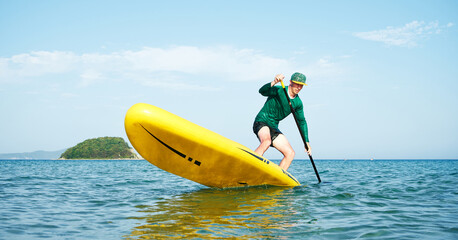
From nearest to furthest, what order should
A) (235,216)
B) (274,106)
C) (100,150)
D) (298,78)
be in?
1. (235,216)
2. (298,78)
3. (274,106)
4. (100,150)

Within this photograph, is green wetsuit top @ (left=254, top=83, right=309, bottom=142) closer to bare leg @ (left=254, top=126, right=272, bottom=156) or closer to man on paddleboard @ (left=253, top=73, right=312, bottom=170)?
man on paddleboard @ (left=253, top=73, right=312, bottom=170)

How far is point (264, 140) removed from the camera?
674 cm

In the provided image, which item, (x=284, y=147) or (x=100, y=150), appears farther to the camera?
(x=100, y=150)

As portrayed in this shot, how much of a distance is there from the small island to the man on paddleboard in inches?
5504

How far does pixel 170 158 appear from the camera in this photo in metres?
6.27

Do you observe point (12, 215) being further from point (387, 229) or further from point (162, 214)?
point (387, 229)

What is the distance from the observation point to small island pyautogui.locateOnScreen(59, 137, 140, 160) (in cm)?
13788

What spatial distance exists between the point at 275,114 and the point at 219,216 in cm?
301

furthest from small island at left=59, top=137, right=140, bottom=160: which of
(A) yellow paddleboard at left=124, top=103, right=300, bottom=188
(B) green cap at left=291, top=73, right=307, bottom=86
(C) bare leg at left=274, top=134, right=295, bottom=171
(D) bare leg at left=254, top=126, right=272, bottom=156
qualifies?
(B) green cap at left=291, top=73, right=307, bottom=86

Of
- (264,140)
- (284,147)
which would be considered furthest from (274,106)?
(284,147)

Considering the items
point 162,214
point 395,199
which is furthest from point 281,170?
point 162,214

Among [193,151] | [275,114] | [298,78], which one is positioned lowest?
[193,151]

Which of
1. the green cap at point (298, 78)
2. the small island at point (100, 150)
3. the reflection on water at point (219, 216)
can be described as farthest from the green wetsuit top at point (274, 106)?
the small island at point (100, 150)

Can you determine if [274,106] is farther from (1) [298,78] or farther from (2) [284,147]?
(2) [284,147]
